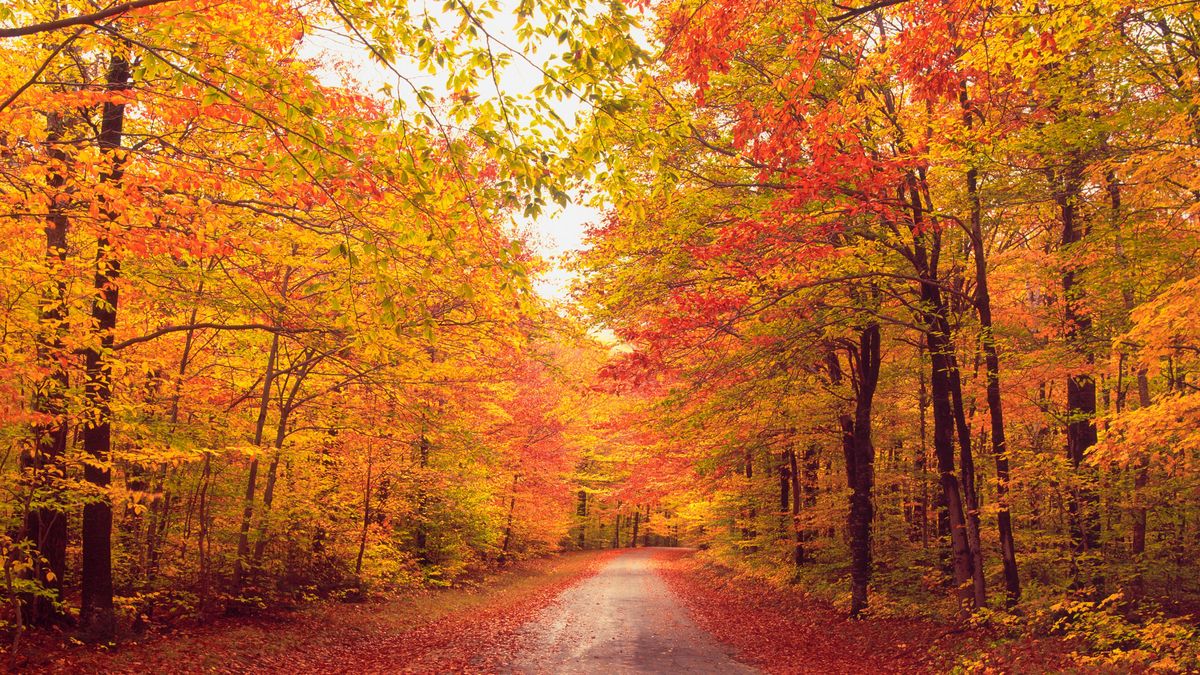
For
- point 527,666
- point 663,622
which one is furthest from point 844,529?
point 527,666

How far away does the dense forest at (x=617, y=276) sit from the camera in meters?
5.46

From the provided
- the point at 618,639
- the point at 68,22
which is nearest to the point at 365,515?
the point at 618,639

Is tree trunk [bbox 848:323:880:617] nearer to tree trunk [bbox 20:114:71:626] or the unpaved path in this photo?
the unpaved path

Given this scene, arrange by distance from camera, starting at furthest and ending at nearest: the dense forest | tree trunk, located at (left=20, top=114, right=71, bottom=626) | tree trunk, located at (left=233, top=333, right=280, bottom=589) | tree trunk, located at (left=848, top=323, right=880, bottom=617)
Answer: tree trunk, located at (left=848, top=323, right=880, bottom=617)
tree trunk, located at (left=233, top=333, right=280, bottom=589)
tree trunk, located at (left=20, top=114, right=71, bottom=626)
the dense forest

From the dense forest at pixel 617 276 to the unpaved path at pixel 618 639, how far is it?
13.7 feet

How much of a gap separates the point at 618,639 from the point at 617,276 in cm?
722

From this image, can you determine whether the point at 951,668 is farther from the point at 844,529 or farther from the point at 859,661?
the point at 844,529

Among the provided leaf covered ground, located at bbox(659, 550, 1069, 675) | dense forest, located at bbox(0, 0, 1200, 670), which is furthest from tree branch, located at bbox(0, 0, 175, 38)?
leaf covered ground, located at bbox(659, 550, 1069, 675)

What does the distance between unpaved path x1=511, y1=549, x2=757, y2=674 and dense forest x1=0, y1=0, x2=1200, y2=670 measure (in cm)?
419

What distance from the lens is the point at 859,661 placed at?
34.9 ft

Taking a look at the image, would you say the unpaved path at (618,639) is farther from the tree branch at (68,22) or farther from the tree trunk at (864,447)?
the tree branch at (68,22)

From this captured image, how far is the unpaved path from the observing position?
10297mm

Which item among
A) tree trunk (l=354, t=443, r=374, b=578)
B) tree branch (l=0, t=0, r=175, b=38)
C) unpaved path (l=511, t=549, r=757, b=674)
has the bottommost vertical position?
unpaved path (l=511, t=549, r=757, b=674)

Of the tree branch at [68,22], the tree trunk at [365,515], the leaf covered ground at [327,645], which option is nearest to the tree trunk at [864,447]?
the leaf covered ground at [327,645]
